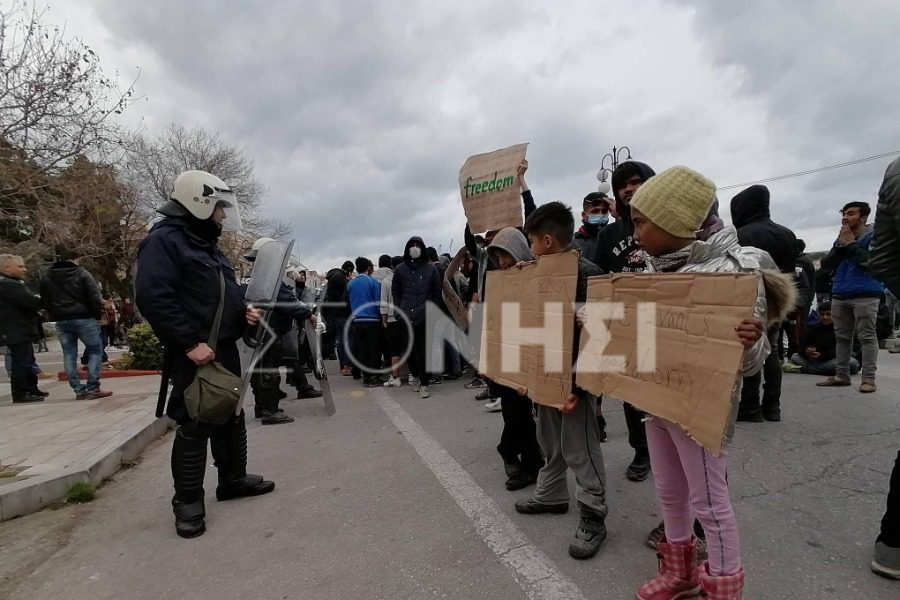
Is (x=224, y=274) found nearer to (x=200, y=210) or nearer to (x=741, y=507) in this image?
(x=200, y=210)

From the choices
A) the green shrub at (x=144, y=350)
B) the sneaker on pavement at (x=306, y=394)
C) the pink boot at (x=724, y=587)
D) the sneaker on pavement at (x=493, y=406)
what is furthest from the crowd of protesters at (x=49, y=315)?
the pink boot at (x=724, y=587)

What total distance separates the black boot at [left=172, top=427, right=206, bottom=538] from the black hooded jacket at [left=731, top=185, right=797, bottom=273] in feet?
14.6

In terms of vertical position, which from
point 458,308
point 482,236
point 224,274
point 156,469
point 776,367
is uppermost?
point 482,236

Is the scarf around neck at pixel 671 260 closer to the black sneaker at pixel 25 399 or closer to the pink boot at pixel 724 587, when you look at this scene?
the pink boot at pixel 724 587

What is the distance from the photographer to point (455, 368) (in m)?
7.93

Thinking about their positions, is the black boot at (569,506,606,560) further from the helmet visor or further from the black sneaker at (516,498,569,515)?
the helmet visor

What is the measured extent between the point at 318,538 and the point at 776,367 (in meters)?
4.13

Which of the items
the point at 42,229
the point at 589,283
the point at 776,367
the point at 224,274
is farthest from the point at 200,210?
the point at 42,229

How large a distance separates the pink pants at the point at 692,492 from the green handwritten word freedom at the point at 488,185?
2568mm

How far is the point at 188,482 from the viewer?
2.95 metres

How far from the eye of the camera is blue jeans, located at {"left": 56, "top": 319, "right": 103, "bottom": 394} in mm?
6797

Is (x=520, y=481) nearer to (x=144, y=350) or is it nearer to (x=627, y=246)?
(x=627, y=246)

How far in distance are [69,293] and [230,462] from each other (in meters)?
5.09

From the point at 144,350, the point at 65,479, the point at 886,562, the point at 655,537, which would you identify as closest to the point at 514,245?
the point at 655,537
